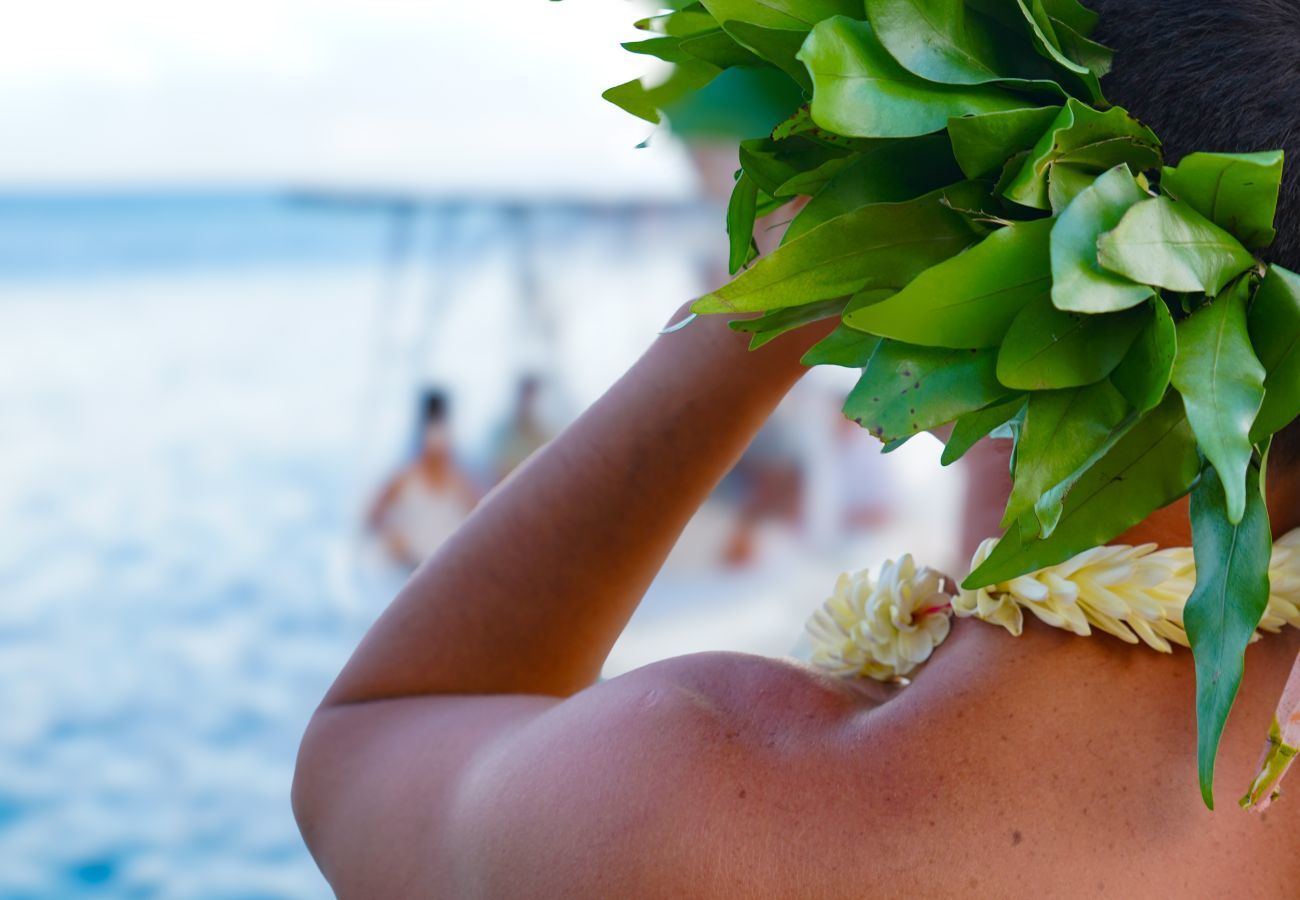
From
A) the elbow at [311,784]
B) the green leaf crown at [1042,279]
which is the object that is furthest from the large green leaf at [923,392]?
the elbow at [311,784]

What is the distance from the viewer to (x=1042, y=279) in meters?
0.55

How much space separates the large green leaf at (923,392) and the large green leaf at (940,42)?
0.41 feet

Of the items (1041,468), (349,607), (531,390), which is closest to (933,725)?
(1041,468)

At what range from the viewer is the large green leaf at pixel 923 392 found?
0.58 m

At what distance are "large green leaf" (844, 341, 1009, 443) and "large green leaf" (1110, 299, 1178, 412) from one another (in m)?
0.05

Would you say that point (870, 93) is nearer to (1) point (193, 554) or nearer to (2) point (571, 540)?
(2) point (571, 540)

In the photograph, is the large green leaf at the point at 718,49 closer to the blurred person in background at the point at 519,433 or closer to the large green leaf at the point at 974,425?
the large green leaf at the point at 974,425

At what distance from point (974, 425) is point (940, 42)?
0.17 meters

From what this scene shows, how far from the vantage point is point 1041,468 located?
0.57m

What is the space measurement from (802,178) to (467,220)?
615 cm

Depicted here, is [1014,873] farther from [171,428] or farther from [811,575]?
[171,428]

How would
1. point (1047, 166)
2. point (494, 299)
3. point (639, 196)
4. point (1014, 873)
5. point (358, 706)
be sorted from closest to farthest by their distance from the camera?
point (1047, 166), point (1014, 873), point (358, 706), point (639, 196), point (494, 299)

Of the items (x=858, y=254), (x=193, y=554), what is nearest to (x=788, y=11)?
(x=858, y=254)

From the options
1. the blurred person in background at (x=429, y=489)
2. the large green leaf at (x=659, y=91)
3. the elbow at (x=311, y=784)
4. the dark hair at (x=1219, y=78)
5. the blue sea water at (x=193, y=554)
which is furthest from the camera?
the blurred person in background at (x=429, y=489)
